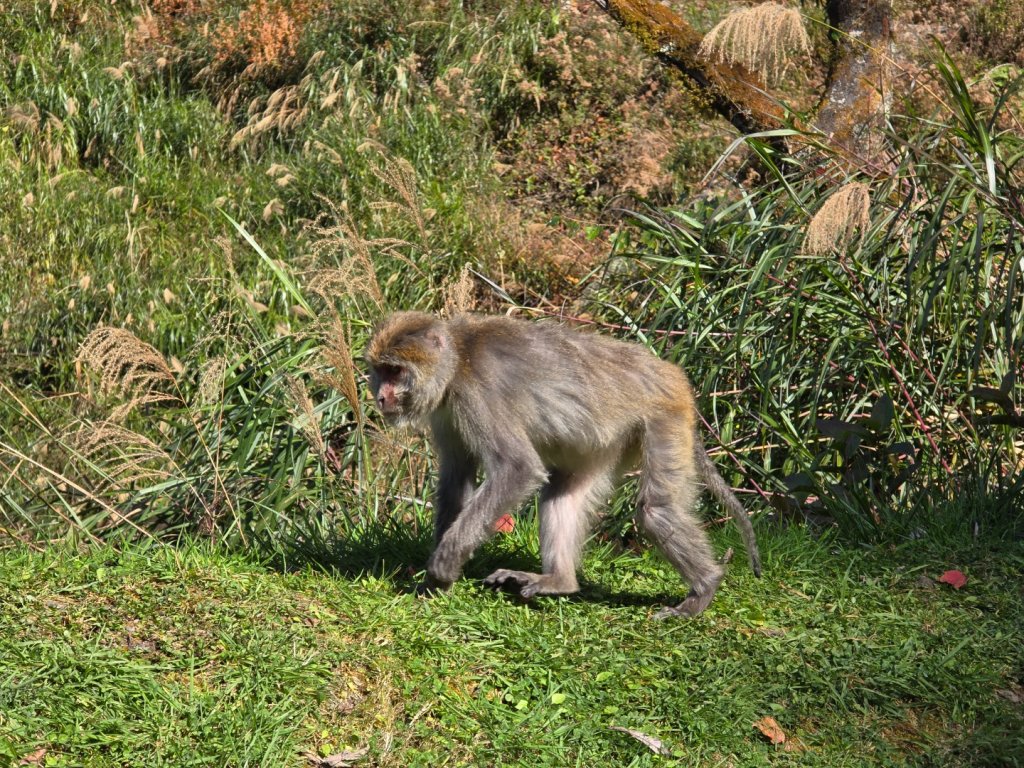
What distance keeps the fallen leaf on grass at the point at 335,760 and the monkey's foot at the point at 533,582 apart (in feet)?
4.34

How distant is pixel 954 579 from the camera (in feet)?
18.3

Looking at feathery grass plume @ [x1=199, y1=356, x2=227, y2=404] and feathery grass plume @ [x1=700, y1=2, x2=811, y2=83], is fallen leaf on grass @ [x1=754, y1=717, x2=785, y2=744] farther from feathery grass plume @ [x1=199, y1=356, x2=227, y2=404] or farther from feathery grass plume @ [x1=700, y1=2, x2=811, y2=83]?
feathery grass plume @ [x1=700, y1=2, x2=811, y2=83]

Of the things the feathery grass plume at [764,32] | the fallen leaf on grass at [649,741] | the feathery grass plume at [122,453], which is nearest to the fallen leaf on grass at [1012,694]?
the fallen leaf on grass at [649,741]

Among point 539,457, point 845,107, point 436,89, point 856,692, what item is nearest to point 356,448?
point 539,457

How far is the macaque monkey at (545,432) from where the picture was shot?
5.16 metres

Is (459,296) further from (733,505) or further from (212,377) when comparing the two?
(733,505)

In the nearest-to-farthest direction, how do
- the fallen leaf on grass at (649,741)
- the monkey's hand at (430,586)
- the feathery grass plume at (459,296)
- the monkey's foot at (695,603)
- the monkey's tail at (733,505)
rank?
1. the fallen leaf on grass at (649,741)
2. the monkey's hand at (430,586)
3. the monkey's foot at (695,603)
4. the monkey's tail at (733,505)
5. the feathery grass plume at (459,296)

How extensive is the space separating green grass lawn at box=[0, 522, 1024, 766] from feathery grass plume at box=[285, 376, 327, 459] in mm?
853

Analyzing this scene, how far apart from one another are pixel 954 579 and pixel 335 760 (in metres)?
3.05

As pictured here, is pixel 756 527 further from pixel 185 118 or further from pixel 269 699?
pixel 185 118

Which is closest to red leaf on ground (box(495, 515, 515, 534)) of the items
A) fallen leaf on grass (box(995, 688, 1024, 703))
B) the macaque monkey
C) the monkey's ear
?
the macaque monkey

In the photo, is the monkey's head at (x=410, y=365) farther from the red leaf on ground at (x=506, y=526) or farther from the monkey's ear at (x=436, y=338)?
the red leaf on ground at (x=506, y=526)

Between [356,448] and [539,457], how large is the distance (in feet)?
6.91

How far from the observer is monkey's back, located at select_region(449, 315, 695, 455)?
526 centimetres
